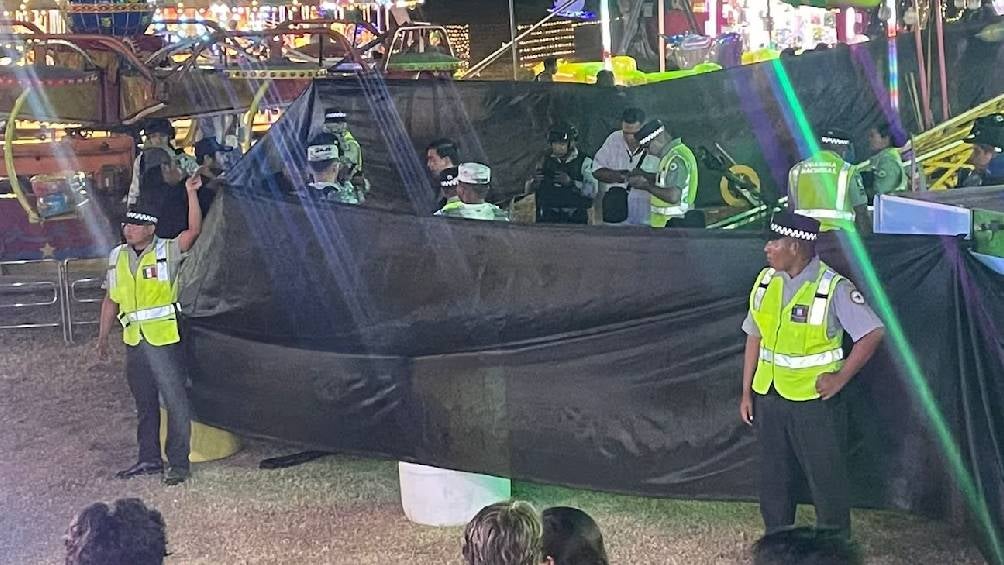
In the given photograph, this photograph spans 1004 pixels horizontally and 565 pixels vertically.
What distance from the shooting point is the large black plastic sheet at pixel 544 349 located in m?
5.65

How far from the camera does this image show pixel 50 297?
14.2 meters

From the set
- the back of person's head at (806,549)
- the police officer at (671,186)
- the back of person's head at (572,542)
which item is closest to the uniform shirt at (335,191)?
the police officer at (671,186)

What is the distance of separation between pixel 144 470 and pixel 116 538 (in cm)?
491

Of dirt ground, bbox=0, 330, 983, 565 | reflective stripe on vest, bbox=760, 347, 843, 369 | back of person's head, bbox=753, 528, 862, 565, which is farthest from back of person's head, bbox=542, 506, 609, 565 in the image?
dirt ground, bbox=0, 330, 983, 565

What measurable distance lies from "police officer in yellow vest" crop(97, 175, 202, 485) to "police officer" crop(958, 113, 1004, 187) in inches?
Result: 235

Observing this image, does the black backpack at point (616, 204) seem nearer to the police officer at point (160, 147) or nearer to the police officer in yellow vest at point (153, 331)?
the police officer at point (160, 147)

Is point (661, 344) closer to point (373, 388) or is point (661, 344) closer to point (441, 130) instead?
point (373, 388)

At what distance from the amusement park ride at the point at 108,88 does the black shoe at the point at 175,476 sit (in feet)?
20.4

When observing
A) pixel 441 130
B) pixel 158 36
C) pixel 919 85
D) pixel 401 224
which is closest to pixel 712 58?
pixel 919 85

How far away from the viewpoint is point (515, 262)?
21.6ft

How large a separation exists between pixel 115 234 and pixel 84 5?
309cm

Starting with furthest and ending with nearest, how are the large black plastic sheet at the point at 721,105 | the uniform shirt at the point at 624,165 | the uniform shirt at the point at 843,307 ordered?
the large black plastic sheet at the point at 721,105
the uniform shirt at the point at 624,165
the uniform shirt at the point at 843,307

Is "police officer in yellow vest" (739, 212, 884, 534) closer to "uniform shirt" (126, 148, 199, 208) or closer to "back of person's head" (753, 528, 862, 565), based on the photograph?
"back of person's head" (753, 528, 862, 565)

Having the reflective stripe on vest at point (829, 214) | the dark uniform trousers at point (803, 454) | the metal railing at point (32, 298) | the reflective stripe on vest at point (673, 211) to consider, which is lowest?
the metal railing at point (32, 298)
